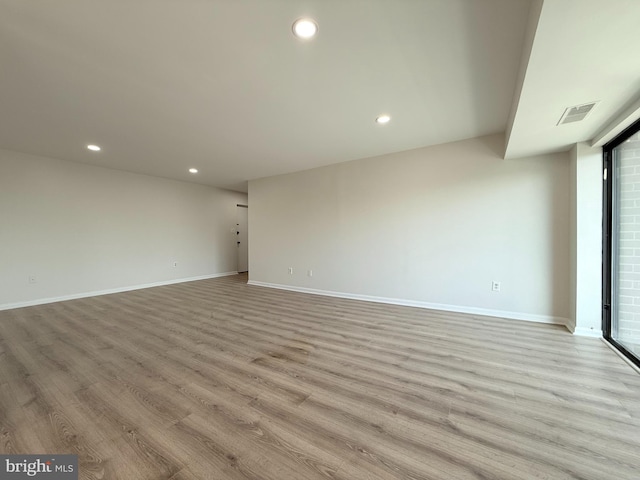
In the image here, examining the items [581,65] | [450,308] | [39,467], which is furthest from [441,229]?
[39,467]

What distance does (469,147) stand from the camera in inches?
141

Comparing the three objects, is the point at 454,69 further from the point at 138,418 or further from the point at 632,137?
the point at 138,418

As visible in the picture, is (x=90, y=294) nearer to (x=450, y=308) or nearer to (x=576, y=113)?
(x=450, y=308)

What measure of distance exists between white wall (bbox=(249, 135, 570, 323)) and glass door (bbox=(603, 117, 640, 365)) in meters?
0.43

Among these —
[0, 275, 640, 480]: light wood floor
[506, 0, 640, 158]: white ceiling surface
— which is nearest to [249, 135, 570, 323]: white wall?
[0, 275, 640, 480]: light wood floor

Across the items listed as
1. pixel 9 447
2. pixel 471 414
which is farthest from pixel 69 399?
pixel 471 414

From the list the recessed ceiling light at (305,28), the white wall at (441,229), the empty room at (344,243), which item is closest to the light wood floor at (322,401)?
the empty room at (344,243)

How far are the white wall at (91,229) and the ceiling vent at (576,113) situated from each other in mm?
7113

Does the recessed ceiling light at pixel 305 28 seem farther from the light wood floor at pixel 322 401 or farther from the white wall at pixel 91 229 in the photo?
the white wall at pixel 91 229

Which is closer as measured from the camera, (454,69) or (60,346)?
(454,69)

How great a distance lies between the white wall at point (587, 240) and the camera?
8.94 ft

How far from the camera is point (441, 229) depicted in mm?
3781

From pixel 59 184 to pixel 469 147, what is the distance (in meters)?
7.07

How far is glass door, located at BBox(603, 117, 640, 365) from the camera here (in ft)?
7.61
